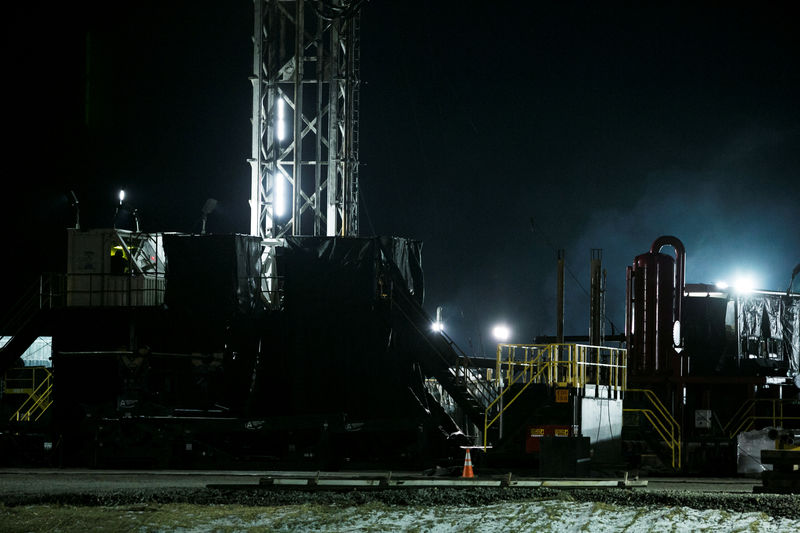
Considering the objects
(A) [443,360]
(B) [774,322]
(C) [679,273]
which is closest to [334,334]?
(A) [443,360]

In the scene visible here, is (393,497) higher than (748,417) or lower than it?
lower

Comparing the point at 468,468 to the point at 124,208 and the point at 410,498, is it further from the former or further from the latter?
the point at 124,208

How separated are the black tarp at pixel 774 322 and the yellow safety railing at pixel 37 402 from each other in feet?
62.5

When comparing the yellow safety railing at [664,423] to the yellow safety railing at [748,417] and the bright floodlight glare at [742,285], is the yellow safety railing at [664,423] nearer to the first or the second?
the yellow safety railing at [748,417]

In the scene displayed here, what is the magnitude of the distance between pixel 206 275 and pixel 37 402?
7.29 metres

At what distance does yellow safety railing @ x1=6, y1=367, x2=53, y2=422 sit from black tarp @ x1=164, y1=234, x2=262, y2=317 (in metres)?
5.54

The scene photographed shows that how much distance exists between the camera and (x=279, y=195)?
101 ft

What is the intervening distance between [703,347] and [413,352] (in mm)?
8568

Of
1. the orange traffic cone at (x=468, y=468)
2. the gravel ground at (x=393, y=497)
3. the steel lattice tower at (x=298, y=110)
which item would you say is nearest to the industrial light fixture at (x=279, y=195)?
the steel lattice tower at (x=298, y=110)

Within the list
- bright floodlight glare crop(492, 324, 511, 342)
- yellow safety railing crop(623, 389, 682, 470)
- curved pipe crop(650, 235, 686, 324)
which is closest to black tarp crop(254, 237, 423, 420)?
bright floodlight glare crop(492, 324, 511, 342)

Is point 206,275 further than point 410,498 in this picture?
Yes

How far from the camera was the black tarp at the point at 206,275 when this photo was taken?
88.1ft

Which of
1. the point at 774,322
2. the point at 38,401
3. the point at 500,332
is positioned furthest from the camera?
the point at 774,322

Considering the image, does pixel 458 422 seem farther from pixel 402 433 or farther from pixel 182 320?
pixel 182 320
